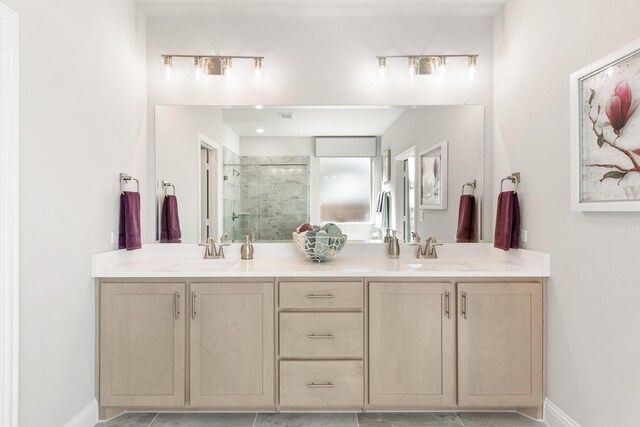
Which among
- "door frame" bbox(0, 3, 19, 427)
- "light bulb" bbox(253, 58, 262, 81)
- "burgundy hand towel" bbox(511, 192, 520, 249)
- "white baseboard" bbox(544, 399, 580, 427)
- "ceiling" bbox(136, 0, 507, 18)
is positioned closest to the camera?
"door frame" bbox(0, 3, 19, 427)

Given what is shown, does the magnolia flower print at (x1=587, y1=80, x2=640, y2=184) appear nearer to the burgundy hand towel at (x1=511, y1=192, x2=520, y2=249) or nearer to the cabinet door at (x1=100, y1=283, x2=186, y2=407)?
the burgundy hand towel at (x1=511, y1=192, x2=520, y2=249)

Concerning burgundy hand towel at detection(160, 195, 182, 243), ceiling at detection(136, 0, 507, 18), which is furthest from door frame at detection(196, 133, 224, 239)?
ceiling at detection(136, 0, 507, 18)

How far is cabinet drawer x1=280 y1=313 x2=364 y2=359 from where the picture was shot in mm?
2324

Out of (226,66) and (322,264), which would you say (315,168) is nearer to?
(322,264)

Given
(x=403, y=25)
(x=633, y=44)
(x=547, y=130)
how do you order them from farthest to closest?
(x=403, y=25) < (x=547, y=130) < (x=633, y=44)

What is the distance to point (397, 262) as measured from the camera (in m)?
2.75

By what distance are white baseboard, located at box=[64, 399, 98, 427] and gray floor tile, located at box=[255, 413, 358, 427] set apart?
0.90 m

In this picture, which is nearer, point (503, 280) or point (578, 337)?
point (578, 337)

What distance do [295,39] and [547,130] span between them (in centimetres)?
175

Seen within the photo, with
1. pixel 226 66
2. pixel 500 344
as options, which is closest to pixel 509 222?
pixel 500 344

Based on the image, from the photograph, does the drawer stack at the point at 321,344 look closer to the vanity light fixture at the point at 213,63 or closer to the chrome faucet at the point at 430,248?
the chrome faucet at the point at 430,248

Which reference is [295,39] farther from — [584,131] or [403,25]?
[584,131]

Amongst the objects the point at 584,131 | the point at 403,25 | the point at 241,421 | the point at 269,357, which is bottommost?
the point at 241,421

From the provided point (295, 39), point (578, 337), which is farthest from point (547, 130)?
point (295, 39)
